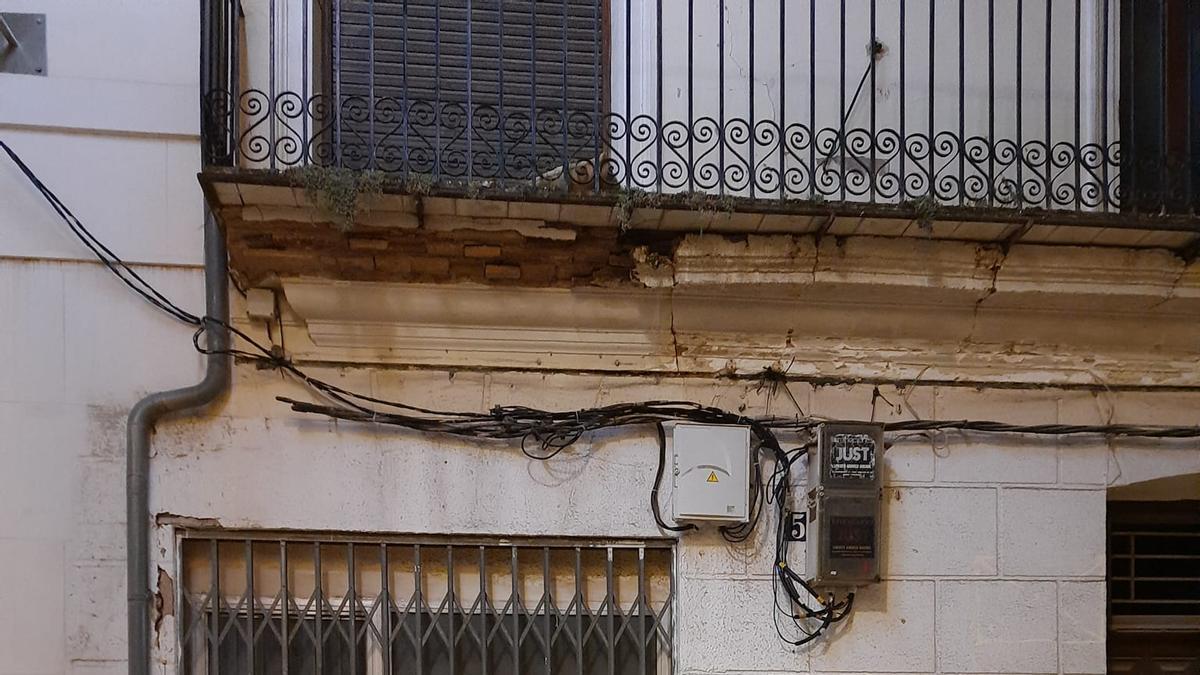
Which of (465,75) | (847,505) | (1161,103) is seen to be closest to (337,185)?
(465,75)

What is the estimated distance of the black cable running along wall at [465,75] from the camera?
3.27 metres

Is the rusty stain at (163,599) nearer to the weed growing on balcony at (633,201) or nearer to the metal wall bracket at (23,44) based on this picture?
the metal wall bracket at (23,44)

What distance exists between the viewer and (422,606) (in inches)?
126

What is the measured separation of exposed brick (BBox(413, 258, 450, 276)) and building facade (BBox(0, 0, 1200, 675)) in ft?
0.05

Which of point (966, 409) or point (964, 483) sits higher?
point (966, 409)

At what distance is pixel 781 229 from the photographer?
122 inches

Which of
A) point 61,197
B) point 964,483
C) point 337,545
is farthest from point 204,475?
point 964,483

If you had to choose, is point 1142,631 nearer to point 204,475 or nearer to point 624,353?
point 624,353

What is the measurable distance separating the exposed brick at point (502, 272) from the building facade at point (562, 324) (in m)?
0.01

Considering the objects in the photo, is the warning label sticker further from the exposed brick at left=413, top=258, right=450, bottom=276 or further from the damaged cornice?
the exposed brick at left=413, top=258, right=450, bottom=276

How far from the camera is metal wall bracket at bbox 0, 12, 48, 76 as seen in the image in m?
3.05

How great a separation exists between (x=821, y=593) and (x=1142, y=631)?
1.49 metres

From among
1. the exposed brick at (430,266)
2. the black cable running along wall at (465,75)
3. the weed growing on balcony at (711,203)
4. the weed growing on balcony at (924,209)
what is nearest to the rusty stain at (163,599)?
the exposed brick at (430,266)

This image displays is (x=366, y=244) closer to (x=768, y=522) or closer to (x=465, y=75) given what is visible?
(x=465, y=75)
